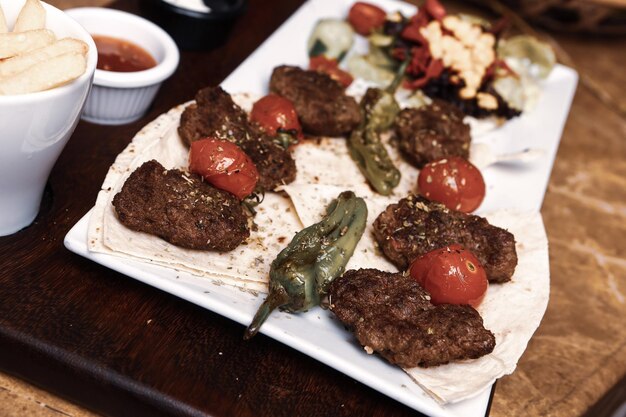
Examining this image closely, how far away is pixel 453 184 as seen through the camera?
5.18 metres

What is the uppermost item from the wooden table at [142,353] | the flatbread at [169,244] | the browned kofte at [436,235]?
the browned kofte at [436,235]

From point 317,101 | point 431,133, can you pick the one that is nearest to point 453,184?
point 431,133

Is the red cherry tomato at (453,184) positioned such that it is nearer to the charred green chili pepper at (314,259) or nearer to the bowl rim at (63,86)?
the charred green chili pepper at (314,259)

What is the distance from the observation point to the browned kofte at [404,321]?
3.78m

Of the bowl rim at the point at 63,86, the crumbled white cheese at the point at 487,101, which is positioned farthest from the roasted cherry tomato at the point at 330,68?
the bowl rim at the point at 63,86

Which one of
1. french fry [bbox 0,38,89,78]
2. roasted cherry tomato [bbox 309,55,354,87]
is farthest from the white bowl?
roasted cherry tomato [bbox 309,55,354,87]

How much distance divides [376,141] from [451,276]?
1.63 meters

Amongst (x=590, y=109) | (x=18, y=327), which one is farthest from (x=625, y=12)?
(x=18, y=327)

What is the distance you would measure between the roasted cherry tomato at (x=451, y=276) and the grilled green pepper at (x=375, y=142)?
978 mm

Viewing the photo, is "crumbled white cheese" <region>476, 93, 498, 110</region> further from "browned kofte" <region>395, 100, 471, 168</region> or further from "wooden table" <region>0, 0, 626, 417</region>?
"wooden table" <region>0, 0, 626, 417</region>

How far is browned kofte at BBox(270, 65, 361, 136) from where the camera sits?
548 cm

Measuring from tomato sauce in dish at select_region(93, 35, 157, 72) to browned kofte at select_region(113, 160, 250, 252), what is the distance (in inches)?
51.5

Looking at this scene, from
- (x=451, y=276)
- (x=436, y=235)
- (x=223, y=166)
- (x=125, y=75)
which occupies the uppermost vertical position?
(x=451, y=276)

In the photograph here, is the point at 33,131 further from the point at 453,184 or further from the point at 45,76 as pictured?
the point at 453,184
